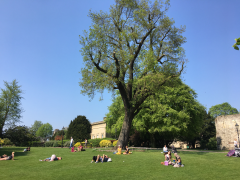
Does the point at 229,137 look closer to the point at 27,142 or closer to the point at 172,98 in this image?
the point at 172,98

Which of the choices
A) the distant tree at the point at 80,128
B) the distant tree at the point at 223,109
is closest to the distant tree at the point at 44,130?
the distant tree at the point at 80,128

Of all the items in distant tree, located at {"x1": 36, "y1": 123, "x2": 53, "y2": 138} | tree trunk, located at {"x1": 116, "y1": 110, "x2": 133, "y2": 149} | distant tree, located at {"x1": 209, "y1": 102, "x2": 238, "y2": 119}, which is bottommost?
distant tree, located at {"x1": 36, "y1": 123, "x2": 53, "y2": 138}

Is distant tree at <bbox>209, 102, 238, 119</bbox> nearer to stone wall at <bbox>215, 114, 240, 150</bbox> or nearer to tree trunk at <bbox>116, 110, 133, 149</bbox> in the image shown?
stone wall at <bbox>215, 114, 240, 150</bbox>

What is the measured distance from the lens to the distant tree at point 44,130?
110000mm

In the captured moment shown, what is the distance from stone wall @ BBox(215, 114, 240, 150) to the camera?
97.2 ft

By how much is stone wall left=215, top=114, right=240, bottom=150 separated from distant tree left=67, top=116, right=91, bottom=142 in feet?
127

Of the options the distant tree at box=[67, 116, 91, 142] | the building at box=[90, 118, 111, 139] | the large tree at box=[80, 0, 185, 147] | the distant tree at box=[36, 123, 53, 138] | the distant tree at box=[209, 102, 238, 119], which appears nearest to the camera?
the large tree at box=[80, 0, 185, 147]

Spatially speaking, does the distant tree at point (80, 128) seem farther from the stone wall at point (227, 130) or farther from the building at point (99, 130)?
the stone wall at point (227, 130)

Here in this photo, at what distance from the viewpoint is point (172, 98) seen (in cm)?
3112

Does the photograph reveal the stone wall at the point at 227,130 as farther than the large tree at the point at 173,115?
Yes

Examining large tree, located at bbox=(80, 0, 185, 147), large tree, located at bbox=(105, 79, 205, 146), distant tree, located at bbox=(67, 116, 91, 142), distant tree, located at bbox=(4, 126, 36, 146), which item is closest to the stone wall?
large tree, located at bbox=(105, 79, 205, 146)

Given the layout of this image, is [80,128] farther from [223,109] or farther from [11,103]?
[223,109]

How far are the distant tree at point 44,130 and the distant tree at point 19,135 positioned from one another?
71.4 m

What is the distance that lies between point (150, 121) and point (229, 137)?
13.0 metres
